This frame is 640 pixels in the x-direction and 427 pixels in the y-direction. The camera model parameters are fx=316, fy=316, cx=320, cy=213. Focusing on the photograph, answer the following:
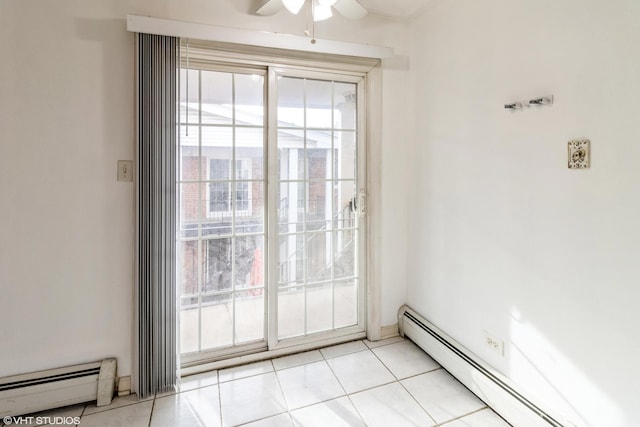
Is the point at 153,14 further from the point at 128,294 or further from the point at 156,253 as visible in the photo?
the point at 128,294

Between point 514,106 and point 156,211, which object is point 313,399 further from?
point 514,106

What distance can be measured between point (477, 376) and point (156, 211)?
7.02 ft

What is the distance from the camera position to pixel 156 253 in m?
1.87

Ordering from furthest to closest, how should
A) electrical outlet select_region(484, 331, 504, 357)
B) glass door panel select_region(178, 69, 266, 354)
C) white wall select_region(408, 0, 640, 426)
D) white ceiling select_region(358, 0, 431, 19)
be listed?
white ceiling select_region(358, 0, 431, 19) < glass door panel select_region(178, 69, 266, 354) < electrical outlet select_region(484, 331, 504, 357) < white wall select_region(408, 0, 640, 426)

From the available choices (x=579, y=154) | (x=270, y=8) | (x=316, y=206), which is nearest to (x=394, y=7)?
(x=270, y=8)

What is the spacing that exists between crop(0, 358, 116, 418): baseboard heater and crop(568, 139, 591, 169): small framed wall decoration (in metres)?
2.64

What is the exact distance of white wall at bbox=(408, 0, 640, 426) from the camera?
4.10 ft

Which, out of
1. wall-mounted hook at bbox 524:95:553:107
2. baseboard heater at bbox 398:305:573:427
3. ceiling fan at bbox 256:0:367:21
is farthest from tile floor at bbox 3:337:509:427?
ceiling fan at bbox 256:0:367:21

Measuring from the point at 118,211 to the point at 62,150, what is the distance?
1.42 feet

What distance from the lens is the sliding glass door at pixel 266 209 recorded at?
215 cm

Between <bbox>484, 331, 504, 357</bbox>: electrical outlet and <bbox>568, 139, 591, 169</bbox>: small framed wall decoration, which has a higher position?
<bbox>568, 139, 591, 169</bbox>: small framed wall decoration

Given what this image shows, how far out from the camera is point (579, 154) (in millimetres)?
1378

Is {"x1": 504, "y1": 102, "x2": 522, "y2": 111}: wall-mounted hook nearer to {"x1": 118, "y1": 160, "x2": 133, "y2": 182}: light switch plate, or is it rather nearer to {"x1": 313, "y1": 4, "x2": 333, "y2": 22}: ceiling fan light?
{"x1": 313, "y1": 4, "x2": 333, "y2": 22}: ceiling fan light

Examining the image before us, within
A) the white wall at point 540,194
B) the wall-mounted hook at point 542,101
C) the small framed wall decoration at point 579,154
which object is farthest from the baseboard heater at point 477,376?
the wall-mounted hook at point 542,101
